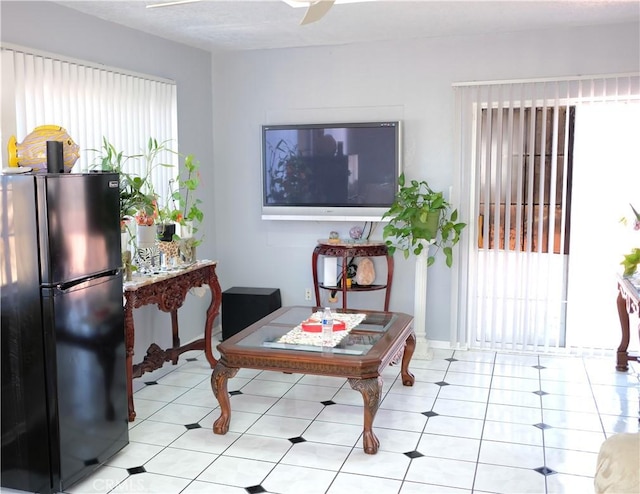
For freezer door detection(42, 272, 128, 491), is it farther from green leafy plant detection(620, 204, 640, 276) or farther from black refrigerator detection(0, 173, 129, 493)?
green leafy plant detection(620, 204, 640, 276)

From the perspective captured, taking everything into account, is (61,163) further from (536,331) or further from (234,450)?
(536,331)

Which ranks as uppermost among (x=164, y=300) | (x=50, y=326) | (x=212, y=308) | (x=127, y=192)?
(x=127, y=192)

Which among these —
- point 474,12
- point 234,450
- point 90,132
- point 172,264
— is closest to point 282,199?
point 172,264

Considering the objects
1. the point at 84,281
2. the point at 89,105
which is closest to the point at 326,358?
the point at 84,281

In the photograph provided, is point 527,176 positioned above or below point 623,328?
above

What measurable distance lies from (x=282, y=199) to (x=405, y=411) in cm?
231

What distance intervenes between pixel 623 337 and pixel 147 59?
4.08m

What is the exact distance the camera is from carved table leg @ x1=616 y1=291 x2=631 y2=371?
4855mm

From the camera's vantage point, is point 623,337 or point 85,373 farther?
point 623,337

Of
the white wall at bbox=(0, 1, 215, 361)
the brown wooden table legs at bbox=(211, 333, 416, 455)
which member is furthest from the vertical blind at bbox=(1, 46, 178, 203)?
the brown wooden table legs at bbox=(211, 333, 416, 455)

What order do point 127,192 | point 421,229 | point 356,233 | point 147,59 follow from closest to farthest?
1. point 127,192
2. point 147,59
3. point 421,229
4. point 356,233

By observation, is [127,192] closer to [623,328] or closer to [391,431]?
[391,431]

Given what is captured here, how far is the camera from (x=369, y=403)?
3.52m

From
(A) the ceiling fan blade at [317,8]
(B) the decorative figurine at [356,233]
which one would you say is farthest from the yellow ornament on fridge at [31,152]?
(B) the decorative figurine at [356,233]
